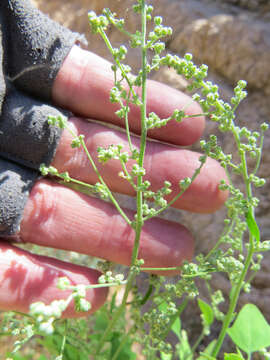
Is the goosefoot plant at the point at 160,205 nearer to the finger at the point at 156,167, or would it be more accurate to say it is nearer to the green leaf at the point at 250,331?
the green leaf at the point at 250,331

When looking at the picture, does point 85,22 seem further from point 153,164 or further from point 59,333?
point 59,333

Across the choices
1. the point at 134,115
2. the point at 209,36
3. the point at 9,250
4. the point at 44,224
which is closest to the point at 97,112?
the point at 134,115

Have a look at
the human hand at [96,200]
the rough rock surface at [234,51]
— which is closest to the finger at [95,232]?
the human hand at [96,200]

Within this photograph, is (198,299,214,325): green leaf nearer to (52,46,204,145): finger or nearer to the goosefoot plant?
the goosefoot plant

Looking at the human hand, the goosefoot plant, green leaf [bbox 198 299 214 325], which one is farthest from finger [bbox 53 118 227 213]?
green leaf [bbox 198 299 214 325]

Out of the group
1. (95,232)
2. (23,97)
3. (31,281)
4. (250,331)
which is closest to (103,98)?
(23,97)

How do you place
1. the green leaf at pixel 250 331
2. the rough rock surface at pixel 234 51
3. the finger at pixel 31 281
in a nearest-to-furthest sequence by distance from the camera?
the green leaf at pixel 250 331 < the finger at pixel 31 281 < the rough rock surface at pixel 234 51

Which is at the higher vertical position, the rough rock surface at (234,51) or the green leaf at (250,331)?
the rough rock surface at (234,51)
